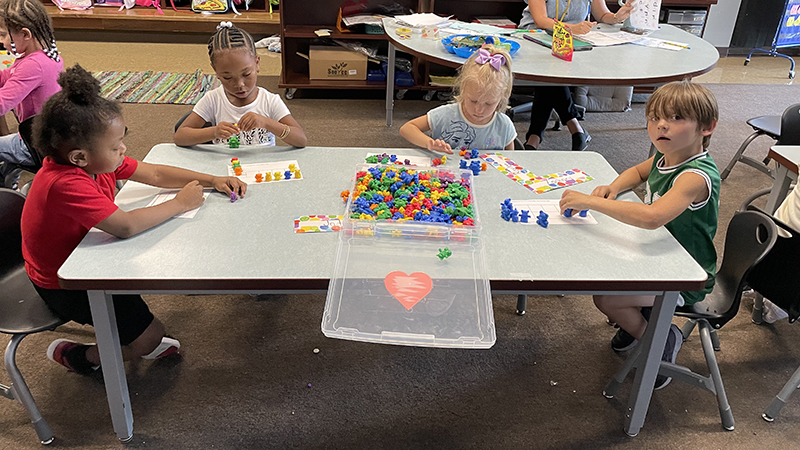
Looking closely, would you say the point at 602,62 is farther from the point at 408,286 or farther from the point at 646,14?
the point at 408,286

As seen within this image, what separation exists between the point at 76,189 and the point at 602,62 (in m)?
2.19

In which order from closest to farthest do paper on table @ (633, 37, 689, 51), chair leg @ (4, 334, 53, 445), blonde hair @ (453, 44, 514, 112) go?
chair leg @ (4, 334, 53, 445), blonde hair @ (453, 44, 514, 112), paper on table @ (633, 37, 689, 51)

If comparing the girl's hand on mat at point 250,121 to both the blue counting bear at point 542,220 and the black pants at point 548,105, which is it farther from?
the black pants at point 548,105

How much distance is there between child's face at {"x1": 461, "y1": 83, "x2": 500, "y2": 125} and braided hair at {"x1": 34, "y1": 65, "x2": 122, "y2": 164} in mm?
1069

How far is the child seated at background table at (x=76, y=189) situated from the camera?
51.4 inches

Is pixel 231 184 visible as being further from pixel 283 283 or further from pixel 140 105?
pixel 140 105

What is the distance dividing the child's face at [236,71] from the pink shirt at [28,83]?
0.77 meters

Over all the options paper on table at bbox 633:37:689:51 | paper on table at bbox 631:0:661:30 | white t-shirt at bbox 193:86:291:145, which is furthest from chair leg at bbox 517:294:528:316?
paper on table at bbox 631:0:661:30

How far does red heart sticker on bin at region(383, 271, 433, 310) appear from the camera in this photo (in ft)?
3.92

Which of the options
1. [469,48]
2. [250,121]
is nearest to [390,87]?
[469,48]

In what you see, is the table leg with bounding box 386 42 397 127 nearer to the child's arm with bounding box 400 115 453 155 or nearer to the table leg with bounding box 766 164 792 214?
the child's arm with bounding box 400 115 453 155

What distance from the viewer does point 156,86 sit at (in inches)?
163

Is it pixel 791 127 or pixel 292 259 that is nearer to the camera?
pixel 292 259

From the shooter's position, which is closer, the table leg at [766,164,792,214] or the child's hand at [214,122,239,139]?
the child's hand at [214,122,239,139]
